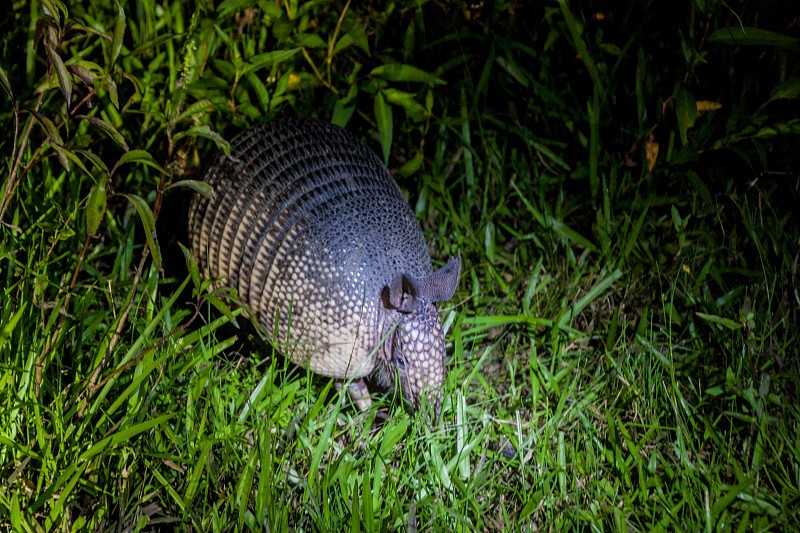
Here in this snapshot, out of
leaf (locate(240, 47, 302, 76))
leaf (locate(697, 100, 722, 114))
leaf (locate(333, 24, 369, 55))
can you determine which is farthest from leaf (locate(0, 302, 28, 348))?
leaf (locate(697, 100, 722, 114))

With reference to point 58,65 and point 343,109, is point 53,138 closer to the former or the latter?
point 58,65

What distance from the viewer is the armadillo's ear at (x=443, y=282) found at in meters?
2.40

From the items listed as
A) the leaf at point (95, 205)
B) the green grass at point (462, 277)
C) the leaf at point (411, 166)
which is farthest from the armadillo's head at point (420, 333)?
the leaf at point (411, 166)

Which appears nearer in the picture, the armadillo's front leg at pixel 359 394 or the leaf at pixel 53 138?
the leaf at pixel 53 138

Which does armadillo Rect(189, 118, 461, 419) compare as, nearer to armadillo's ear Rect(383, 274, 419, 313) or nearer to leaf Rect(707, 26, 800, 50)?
armadillo's ear Rect(383, 274, 419, 313)

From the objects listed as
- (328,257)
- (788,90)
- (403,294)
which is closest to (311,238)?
(328,257)

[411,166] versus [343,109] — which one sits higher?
[343,109]

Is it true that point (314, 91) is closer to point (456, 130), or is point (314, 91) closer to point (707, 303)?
point (456, 130)

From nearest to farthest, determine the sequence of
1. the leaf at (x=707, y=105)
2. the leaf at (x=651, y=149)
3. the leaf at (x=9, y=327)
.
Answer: the leaf at (x=9, y=327)
the leaf at (x=707, y=105)
the leaf at (x=651, y=149)

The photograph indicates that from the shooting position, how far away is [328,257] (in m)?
2.62

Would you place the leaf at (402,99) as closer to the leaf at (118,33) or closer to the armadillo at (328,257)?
the armadillo at (328,257)

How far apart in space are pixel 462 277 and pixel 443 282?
1046 mm

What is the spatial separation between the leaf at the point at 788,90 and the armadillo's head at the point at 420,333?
1.76m

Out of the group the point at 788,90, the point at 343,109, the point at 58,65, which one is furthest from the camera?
the point at 343,109
